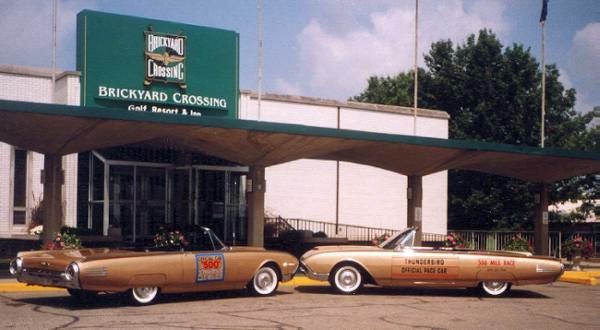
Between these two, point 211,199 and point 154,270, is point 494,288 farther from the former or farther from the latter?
point 211,199

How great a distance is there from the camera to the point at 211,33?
87.6 ft

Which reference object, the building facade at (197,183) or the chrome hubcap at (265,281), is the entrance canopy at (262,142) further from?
the building facade at (197,183)

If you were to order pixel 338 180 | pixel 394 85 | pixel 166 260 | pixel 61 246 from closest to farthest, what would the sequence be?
pixel 166 260 < pixel 61 246 < pixel 338 180 < pixel 394 85

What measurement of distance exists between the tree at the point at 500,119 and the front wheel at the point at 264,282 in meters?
28.8

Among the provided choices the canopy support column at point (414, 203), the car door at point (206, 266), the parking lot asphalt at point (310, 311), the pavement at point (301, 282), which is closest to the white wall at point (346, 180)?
the canopy support column at point (414, 203)

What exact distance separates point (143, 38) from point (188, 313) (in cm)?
1513

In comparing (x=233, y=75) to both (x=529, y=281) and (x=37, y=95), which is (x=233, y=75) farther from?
(x=529, y=281)

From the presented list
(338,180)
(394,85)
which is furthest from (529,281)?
(394,85)

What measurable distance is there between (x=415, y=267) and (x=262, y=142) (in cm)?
536

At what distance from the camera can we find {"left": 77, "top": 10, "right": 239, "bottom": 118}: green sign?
2434 centimetres

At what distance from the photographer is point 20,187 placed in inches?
966


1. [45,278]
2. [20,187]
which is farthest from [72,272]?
[20,187]

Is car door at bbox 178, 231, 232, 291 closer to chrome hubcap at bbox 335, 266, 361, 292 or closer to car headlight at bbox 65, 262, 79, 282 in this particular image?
car headlight at bbox 65, 262, 79, 282

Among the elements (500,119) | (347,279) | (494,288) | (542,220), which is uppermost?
(500,119)
